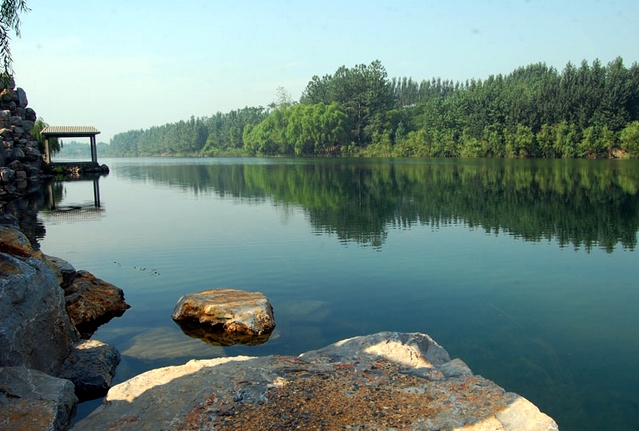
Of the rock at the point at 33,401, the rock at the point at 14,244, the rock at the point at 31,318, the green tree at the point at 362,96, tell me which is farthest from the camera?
the green tree at the point at 362,96

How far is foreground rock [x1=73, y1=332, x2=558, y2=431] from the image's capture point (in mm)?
5574

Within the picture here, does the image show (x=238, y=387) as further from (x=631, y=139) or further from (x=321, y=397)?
(x=631, y=139)

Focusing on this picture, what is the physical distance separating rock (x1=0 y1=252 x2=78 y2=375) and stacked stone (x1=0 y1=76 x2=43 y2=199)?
29.6 metres

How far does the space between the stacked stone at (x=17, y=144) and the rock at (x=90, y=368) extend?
29.7 metres

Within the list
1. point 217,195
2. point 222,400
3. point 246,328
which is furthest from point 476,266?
point 217,195

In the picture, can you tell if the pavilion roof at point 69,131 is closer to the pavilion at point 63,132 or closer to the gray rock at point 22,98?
the pavilion at point 63,132

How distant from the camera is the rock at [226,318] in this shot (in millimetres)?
9258

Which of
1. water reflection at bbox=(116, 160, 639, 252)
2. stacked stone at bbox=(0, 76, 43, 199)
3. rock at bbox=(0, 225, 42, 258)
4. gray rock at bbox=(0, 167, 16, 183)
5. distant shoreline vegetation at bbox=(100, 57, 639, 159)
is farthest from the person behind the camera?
distant shoreline vegetation at bbox=(100, 57, 639, 159)

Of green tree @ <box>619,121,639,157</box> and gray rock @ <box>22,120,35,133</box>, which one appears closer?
gray rock @ <box>22,120,35,133</box>

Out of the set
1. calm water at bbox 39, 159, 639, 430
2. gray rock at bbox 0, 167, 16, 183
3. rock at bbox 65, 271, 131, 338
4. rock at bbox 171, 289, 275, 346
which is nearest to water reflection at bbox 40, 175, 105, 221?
calm water at bbox 39, 159, 639, 430

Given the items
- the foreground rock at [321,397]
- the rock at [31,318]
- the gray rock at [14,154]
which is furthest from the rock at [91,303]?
the gray rock at [14,154]

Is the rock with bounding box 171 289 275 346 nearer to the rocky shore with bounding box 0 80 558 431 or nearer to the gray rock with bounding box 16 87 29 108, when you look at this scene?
the rocky shore with bounding box 0 80 558 431

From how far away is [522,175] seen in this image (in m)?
42.8

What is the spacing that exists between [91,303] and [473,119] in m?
82.0
